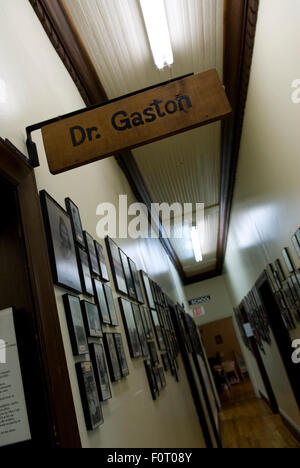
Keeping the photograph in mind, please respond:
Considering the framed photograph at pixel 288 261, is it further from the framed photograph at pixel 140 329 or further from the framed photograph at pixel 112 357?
the framed photograph at pixel 112 357

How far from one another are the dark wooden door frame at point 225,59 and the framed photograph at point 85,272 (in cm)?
167

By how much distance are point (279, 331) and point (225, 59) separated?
4.01m

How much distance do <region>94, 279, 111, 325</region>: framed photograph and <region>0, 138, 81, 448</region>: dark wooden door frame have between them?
2.38ft

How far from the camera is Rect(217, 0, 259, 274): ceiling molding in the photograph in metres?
3.12

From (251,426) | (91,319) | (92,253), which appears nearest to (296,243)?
(92,253)

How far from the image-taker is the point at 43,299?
1438 millimetres

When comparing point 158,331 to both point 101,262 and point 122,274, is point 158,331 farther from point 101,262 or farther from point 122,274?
point 101,262

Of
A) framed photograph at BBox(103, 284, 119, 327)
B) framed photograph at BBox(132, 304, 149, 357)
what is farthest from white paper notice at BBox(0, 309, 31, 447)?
framed photograph at BBox(132, 304, 149, 357)

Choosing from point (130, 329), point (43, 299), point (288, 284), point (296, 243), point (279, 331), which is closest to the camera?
point (43, 299)

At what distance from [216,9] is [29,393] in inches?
128

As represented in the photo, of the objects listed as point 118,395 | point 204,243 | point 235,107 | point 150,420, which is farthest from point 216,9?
point 204,243

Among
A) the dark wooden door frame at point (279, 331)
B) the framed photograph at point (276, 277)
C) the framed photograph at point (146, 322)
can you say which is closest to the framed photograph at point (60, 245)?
the framed photograph at point (146, 322)

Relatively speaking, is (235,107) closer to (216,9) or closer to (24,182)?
(216,9)
